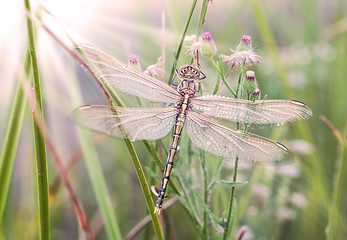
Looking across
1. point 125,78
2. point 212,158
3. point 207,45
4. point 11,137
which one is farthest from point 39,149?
point 212,158

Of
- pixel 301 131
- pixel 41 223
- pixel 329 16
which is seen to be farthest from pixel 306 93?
pixel 329 16

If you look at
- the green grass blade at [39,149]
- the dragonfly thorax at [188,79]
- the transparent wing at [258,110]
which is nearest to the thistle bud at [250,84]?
the transparent wing at [258,110]

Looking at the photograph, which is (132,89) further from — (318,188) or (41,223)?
(318,188)

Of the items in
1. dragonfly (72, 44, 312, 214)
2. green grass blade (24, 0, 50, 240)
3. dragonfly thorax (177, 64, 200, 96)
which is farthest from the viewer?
dragonfly thorax (177, 64, 200, 96)

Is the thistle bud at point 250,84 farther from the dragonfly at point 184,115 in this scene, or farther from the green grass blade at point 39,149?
the green grass blade at point 39,149

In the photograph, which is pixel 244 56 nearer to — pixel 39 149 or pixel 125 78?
pixel 125 78

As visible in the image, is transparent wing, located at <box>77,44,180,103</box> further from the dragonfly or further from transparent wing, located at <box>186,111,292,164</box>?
transparent wing, located at <box>186,111,292,164</box>

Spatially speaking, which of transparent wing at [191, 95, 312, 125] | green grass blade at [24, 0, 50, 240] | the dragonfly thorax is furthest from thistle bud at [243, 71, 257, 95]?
green grass blade at [24, 0, 50, 240]

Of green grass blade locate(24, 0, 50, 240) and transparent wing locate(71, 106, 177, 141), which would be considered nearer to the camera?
green grass blade locate(24, 0, 50, 240)
